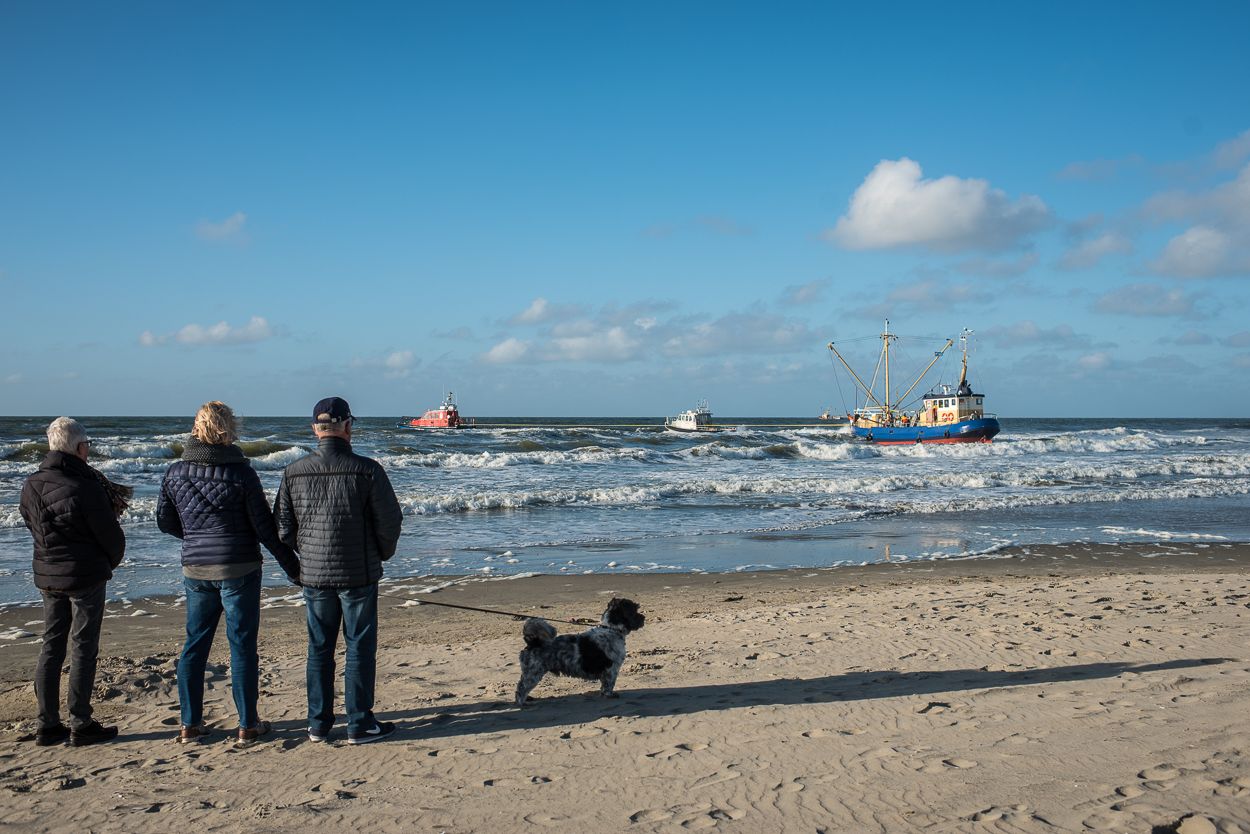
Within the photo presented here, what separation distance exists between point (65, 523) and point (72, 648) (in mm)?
703

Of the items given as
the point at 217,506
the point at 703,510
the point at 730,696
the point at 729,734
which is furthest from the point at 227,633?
the point at 703,510

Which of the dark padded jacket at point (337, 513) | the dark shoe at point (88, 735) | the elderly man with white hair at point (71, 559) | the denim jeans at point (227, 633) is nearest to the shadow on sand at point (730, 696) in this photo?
the denim jeans at point (227, 633)

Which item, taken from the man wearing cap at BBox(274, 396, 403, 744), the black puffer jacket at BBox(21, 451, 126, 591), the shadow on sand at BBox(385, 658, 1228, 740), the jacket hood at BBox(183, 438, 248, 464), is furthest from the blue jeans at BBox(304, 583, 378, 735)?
the black puffer jacket at BBox(21, 451, 126, 591)

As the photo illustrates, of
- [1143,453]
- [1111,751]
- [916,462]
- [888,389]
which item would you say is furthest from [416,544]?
[888,389]

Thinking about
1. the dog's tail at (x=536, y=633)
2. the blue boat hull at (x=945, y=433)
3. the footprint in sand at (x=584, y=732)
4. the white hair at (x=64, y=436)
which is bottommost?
the footprint in sand at (x=584, y=732)

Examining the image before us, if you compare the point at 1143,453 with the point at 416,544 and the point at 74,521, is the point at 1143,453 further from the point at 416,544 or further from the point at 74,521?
the point at 74,521

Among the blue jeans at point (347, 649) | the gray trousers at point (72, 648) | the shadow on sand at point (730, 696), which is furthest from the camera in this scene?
the shadow on sand at point (730, 696)

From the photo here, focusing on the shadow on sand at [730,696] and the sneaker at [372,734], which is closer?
the sneaker at [372,734]

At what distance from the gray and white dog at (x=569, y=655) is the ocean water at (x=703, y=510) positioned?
2.76 metres

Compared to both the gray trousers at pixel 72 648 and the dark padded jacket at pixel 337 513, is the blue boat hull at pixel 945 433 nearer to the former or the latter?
the dark padded jacket at pixel 337 513

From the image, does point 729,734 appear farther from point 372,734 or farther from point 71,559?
point 71,559

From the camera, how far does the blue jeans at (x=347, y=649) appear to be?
Result: 13.9 feet

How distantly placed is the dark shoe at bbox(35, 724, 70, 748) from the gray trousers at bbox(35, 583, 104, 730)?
22 millimetres

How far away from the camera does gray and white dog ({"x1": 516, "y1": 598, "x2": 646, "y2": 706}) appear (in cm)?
497
